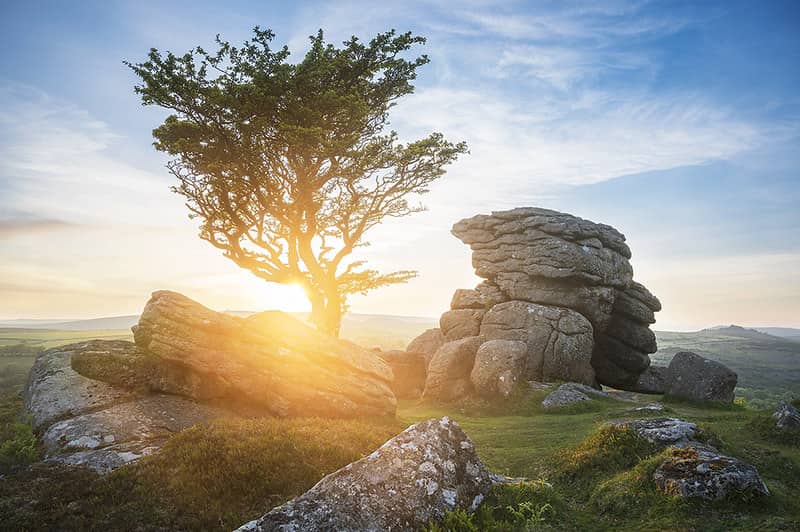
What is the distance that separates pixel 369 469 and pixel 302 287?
3090 centimetres

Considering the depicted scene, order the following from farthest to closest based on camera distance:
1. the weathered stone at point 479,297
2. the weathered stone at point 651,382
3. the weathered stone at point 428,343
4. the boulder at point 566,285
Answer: the weathered stone at point 428,343 → the weathered stone at point 479,297 → the weathered stone at point 651,382 → the boulder at point 566,285

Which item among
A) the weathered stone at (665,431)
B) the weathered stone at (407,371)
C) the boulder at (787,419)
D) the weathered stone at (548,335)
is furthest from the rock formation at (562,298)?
the weathered stone at (665,431)

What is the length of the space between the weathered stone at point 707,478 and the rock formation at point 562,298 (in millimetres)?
27296

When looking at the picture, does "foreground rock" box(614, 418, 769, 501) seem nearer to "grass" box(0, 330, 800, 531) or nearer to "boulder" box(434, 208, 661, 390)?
"grass" box(0, 330, 800, 531)

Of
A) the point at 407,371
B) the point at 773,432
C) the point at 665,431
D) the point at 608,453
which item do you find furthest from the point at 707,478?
the point at 407,371

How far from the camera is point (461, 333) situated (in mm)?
41281

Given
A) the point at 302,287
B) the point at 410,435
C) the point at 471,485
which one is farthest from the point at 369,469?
the point at 302,287

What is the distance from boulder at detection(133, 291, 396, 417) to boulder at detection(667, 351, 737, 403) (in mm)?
22841

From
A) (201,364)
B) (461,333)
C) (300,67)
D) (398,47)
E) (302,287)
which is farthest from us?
(461,333)

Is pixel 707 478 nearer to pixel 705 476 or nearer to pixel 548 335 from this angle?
pixel 705 476

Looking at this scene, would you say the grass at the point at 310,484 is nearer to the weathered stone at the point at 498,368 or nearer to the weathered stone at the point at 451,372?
the weathered stone at the point at 498,368

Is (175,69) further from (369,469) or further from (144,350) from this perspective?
(369,469)

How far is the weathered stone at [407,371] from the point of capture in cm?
3691

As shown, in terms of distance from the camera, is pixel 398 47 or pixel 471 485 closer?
pixel 471 485
